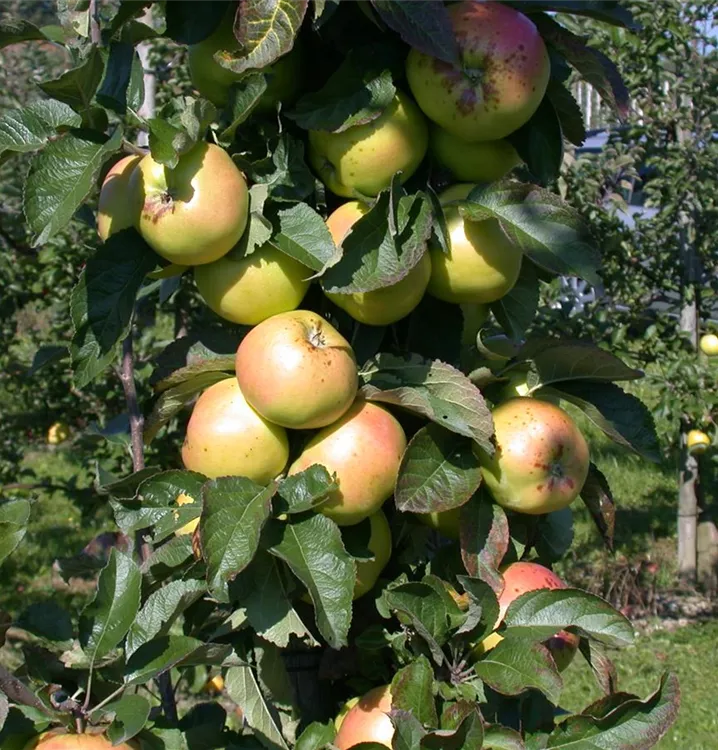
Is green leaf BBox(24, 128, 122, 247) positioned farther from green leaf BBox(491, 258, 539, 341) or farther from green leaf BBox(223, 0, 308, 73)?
green leaf BBox(491, 258, 539, 341)

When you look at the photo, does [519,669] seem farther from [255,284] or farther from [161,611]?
[255,284]

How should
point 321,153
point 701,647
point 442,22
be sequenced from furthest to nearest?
1. point 701,647
2. point 321,153
3. point 442,22

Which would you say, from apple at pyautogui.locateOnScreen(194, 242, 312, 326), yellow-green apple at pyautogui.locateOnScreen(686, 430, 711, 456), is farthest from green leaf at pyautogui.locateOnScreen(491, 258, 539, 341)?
yellow-green apple at pyautogui.locateOnScreen(686, 430, 711, 456)

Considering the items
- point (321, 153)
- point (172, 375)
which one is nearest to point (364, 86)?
point (321, 153)

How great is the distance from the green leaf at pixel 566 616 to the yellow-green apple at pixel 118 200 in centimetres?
58

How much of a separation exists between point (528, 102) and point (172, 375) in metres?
0.48

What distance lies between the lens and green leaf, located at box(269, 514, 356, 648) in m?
0.85

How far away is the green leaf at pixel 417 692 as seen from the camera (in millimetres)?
903

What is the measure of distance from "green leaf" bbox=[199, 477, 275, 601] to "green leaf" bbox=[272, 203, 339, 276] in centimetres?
24

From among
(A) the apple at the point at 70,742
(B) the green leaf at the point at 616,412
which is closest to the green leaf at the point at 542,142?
(B) the green leaf at the point at 616,412

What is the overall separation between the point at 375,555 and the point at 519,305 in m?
0.35

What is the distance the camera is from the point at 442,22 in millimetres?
894

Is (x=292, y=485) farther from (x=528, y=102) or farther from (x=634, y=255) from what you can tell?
(x=634, y=255)

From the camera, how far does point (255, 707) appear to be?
3.48 feet
